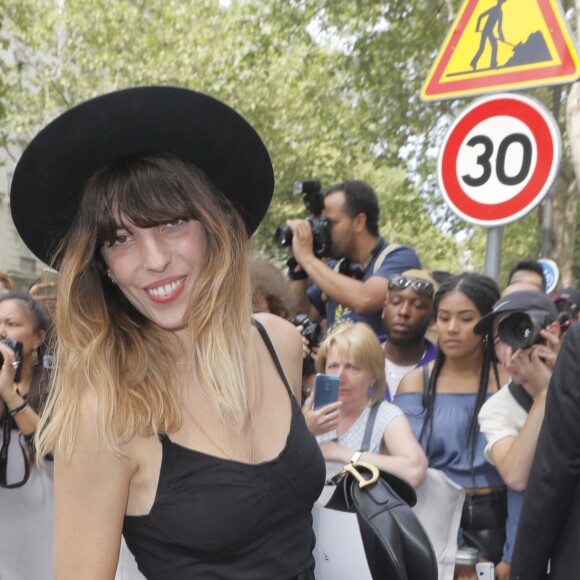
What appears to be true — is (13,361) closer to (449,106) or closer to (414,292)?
(414,292)

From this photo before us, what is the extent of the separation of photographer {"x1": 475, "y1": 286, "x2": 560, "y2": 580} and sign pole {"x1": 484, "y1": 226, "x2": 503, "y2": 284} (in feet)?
2.05

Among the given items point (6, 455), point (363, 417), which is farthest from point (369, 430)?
point (6, 455)

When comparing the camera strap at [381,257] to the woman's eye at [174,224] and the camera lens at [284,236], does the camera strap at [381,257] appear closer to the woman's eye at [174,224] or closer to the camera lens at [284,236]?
the camera lens at [284,236]

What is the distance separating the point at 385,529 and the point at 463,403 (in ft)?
5.50

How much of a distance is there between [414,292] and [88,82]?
17.0 m

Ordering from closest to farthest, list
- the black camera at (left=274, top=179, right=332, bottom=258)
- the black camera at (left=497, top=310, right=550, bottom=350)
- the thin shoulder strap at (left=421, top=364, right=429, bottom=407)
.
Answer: the black camera at (left=497, top=310, right=550, bottom=350), the thin shoulder strap at (left=421, top=364, right=429, bottom=407), the black camera at (left=274, top=179, right=332, bottom=258)

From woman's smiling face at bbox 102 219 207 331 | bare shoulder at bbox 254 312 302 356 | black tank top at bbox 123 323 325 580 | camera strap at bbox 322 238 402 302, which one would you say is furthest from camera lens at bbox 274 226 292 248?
black tank top at bbox 123 323 325 580

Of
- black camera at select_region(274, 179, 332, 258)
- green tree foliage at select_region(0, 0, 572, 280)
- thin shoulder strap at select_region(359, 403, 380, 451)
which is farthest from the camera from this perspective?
green tree foliage at select_region(0, 0, 572, 280)

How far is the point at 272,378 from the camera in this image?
202 centimetres

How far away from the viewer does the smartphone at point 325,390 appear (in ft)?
10.6

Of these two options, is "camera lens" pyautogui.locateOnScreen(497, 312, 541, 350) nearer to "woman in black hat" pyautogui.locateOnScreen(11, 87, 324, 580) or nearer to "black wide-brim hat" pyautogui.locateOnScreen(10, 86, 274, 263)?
"woman in black hat" pyautogui.locateOnScreen(11, 87, 324, 580)

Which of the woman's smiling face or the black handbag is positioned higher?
the woman's smiling face

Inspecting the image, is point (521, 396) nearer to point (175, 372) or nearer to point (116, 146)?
point (175, 372)

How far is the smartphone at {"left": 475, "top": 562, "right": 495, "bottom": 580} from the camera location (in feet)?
A: 9.98
